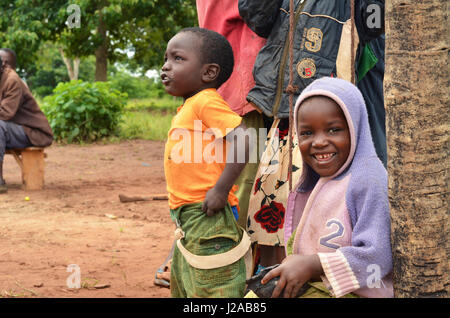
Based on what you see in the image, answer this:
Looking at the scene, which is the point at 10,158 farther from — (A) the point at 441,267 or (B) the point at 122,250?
(A) the point at 441,267

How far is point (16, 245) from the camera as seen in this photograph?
4352 millimetres

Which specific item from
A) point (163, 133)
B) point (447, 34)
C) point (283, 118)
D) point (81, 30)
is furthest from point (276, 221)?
point (81, 30)

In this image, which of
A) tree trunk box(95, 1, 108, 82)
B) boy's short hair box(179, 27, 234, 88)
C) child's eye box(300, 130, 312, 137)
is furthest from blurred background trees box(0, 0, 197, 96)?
child's eye box(300, 130, 312, 137)

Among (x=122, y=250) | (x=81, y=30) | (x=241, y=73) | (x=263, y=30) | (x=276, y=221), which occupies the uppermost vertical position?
(x=81, y=30)

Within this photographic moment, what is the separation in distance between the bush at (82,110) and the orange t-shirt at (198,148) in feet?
27.5

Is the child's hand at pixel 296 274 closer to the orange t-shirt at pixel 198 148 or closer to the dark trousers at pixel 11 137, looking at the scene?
the orange t-shirt at pixel 198 148

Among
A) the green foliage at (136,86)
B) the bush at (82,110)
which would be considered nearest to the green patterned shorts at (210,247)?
the bush at (82,110)

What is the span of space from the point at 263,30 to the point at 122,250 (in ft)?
6.94

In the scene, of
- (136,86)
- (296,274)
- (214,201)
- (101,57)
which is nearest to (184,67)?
(214,201)

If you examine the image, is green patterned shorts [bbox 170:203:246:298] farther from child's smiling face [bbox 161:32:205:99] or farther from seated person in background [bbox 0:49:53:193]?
seated person in background [bbox 0:49:53:193]

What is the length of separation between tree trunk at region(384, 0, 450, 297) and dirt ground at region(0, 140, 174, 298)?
1866 millimetres

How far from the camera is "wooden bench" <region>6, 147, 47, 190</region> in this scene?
6559 millimetres

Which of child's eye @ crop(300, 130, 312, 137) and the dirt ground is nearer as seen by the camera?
child's eye @ crop(300, 130, 312, 137)

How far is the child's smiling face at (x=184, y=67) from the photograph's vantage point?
2.54 metres
